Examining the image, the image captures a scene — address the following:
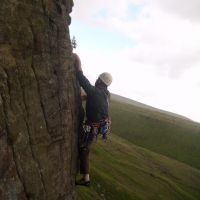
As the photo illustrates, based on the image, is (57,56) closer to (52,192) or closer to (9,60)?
(9,60)

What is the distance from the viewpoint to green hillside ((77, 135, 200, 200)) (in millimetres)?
62138

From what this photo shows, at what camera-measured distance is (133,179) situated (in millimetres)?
77062

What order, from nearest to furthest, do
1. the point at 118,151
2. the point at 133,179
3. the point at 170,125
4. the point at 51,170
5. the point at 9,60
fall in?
the point at 9,60 < the point at 51,170 < the point at 133,179 < the point at 118,151 < the point at 170,125

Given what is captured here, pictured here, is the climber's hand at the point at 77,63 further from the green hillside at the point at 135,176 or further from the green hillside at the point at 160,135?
the green hillside at the point at 160,135

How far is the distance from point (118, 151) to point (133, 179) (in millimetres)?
18782

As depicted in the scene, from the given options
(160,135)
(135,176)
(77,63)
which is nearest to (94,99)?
(77,63)

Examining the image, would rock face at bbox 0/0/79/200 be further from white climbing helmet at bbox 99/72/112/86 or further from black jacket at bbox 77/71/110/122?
white climbing helmet at bbox 99/72/112/86

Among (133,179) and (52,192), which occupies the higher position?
(52,192)

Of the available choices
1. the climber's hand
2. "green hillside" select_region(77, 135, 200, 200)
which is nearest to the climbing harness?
the climber's hand

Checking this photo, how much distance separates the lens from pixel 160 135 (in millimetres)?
142375

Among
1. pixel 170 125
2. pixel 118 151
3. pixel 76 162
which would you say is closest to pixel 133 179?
pixel 118 151

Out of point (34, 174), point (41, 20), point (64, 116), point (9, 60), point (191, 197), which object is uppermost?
point (41, 20)

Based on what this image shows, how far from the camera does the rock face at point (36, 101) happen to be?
54.9 feet

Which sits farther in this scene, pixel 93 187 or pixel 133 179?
pixel 133 179
